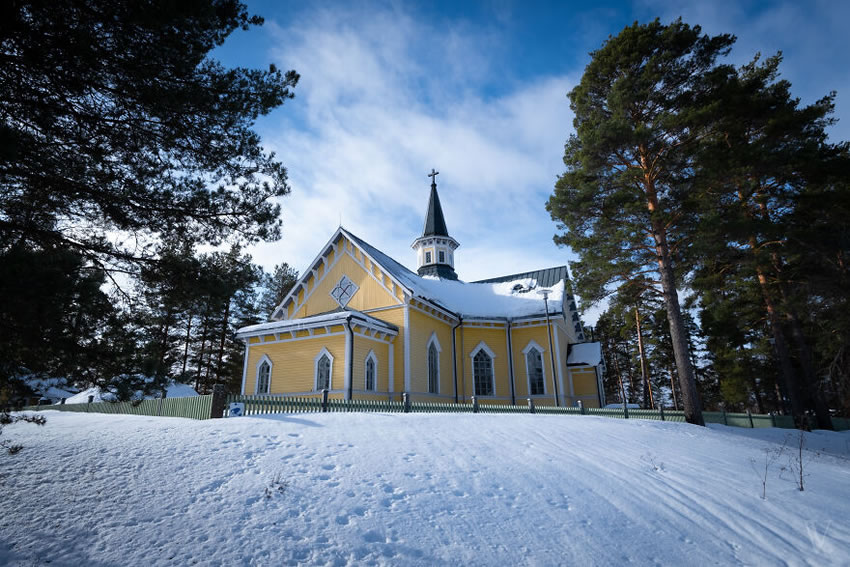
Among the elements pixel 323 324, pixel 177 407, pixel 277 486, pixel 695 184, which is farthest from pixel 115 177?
pixel 695 184

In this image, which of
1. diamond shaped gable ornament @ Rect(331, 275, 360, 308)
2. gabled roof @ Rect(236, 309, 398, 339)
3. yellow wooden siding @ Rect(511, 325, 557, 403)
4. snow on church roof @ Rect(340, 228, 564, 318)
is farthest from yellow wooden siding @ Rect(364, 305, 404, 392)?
yellow wooden siding @ Rect(511, 325, 557, 403)

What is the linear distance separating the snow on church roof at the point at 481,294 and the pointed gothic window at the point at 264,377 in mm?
7051

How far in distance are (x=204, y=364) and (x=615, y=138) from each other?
30873 millimetres

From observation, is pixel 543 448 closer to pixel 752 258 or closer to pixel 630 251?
pixel 630 251

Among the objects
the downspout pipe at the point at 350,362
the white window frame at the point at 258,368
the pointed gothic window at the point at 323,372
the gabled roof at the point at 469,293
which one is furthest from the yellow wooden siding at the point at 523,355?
the white window frame at the point at 258,368

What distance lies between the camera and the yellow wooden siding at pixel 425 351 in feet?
64.1

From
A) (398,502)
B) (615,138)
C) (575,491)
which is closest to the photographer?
(398,502)

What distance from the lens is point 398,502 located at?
5508 mm

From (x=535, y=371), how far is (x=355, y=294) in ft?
34.5

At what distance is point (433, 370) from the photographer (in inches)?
834

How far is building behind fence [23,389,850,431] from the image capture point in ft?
36.9

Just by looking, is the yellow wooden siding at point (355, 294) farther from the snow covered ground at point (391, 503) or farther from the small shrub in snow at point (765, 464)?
the small shrub in snow at point (765, 464)

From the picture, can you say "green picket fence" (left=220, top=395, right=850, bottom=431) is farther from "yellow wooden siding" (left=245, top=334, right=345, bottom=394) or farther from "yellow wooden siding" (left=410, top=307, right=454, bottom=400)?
"yellow wooden siding" (left=410, top=307, right=454, bottom=400)

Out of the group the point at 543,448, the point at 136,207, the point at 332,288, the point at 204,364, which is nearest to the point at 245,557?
the point at 136,207
